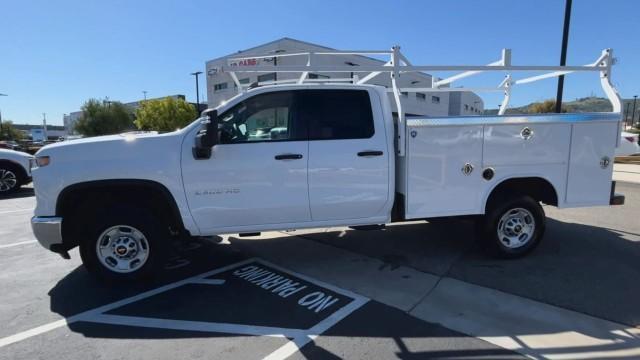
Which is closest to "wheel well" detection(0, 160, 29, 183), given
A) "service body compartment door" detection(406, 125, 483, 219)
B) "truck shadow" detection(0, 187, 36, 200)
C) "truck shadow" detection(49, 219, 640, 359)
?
"truck shadow" detection(0, 187, 36, 200)

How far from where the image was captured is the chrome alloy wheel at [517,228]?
4.94 m

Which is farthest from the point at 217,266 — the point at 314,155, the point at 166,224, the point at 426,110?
the point at 426,110

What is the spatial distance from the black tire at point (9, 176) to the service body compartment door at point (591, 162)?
1279cm

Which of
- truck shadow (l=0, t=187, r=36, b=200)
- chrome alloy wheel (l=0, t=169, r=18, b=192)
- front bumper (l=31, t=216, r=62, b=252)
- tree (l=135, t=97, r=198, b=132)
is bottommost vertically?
truck shadow (l=0, t=187, r=36, b=200)

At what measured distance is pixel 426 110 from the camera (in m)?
47.8

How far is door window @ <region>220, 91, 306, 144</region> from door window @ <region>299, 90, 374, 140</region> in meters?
0.16

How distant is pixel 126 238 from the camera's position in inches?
168

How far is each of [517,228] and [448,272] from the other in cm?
114

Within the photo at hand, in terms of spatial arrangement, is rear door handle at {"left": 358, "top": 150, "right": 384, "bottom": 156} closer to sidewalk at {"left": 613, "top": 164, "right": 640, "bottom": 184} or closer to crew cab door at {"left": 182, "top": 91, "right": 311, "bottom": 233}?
crew cab door at {"left": 182, "top": 91, "right": 311, "bottom": 233}

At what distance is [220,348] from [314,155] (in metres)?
2.09

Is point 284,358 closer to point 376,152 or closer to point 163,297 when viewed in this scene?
point 163,297

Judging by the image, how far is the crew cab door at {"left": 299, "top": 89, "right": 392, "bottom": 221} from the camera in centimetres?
432

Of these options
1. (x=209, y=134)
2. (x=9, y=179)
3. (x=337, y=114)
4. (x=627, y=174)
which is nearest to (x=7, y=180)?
(x=9, y=179)

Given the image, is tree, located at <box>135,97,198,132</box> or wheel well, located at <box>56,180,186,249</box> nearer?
wheel well, located at <box>56,180,186,249</box>
